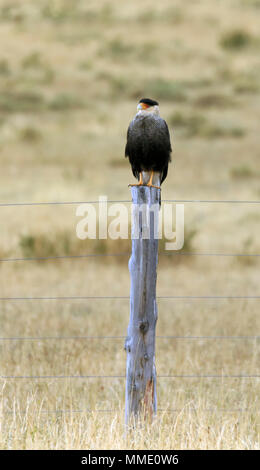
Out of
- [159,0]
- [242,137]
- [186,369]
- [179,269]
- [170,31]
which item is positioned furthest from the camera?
[159,0]

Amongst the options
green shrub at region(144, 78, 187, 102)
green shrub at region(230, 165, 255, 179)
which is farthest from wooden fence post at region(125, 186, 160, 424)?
green shrub at region(144, 78, 187, 102)

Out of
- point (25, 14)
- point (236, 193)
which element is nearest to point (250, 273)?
point (236, 193)

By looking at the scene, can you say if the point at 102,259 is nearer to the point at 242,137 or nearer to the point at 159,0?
the point at 242,137

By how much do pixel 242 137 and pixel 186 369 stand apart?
16610mm

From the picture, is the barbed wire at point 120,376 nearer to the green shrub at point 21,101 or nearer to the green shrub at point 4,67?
the green shrub at point 21,101

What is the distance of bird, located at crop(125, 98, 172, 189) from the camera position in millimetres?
4586

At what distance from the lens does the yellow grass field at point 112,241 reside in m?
4.61

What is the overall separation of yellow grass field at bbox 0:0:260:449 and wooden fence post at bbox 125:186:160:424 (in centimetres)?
20

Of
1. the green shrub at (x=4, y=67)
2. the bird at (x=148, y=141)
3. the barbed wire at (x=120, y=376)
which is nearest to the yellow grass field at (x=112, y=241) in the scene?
the barbed wire at (x=120, y=376)

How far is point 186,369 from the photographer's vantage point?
224 inches

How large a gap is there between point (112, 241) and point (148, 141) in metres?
5.74

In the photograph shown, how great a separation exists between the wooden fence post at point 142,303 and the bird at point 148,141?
0.51 metres

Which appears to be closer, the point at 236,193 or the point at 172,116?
the point at 236,193

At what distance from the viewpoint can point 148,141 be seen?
460cm
